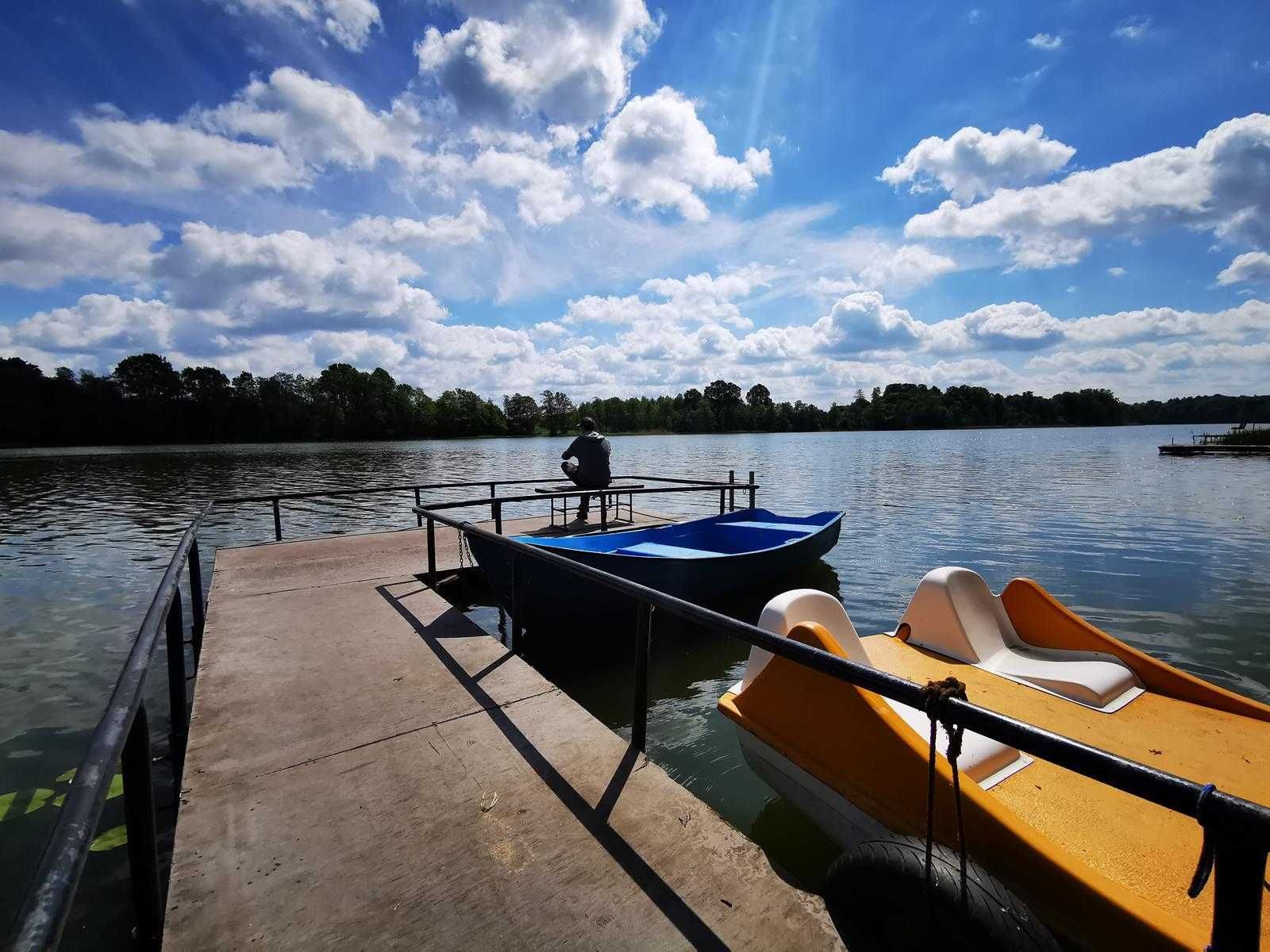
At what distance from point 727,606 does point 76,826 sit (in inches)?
364

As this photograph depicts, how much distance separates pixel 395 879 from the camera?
270 cm

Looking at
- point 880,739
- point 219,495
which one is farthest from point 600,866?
point 219,495

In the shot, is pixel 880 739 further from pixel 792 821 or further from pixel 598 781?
pixel 792 821

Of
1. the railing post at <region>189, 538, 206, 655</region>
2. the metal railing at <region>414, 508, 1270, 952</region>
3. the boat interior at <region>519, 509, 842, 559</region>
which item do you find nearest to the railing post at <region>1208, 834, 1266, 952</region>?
the metal railing at <region>414, 508, 1270, 952</region>

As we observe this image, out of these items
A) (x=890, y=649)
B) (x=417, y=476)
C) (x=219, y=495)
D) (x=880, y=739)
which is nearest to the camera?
(x=880, y=739)

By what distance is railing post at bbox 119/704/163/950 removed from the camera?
87.8 inches

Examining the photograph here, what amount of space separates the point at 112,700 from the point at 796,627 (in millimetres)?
3098

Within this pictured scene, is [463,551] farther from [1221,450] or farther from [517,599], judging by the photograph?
[1221,450]

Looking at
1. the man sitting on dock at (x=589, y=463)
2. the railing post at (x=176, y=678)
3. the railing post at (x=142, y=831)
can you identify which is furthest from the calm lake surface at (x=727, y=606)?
the man sitting on dock at (x=589, y=463)

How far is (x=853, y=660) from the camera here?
357 centimetres

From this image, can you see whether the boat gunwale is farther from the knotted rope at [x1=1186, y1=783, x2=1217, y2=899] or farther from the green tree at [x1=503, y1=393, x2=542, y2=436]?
the green tree at [x1=503, y1=393, x2=542, y2=436]

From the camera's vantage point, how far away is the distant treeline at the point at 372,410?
90.6 m

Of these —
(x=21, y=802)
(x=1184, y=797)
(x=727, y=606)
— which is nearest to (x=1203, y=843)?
(x=1184, y=797)

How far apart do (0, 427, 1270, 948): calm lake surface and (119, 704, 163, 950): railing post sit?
5.67ft
